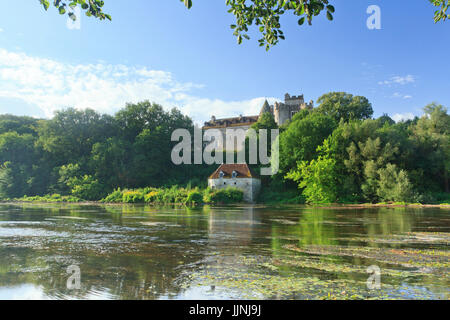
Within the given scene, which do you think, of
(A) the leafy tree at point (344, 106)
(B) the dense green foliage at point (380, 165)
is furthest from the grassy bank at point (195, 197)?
(A) the leafy tree at point (344, 106)

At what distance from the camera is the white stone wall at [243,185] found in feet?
155

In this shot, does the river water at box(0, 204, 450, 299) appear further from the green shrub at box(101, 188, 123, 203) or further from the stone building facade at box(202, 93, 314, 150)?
the stone building facade at box(202, 93, 314, 150)

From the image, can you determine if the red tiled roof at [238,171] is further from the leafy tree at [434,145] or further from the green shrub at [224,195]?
the leafy tree at [434,145]

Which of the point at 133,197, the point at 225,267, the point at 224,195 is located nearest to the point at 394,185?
the point at 224,195

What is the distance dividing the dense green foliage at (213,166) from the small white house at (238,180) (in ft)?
7.40

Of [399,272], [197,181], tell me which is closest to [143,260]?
[399,272]

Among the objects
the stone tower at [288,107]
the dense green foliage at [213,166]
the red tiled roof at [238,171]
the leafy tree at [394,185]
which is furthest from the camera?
the stone tower at [288,107]

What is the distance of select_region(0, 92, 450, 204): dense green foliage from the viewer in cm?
4191

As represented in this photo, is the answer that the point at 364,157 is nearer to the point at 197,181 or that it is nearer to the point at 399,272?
the point at 197,181

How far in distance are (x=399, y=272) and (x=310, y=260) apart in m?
1.95

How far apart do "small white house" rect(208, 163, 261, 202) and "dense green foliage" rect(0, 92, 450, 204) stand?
7.40 feet

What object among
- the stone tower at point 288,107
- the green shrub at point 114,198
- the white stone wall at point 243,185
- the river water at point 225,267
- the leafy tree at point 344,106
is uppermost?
the stone tower at point 288,107

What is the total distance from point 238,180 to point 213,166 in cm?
1705
